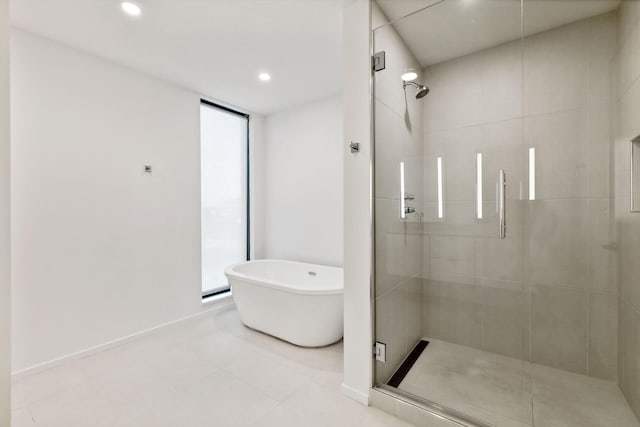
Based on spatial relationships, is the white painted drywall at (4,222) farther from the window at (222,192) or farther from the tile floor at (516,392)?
the window at (222,192)

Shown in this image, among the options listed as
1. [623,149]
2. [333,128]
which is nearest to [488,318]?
[623,149]

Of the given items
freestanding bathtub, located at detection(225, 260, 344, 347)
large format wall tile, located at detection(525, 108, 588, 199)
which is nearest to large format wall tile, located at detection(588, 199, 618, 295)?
large format wall tile, located at detection(525, 108, 588, 199)

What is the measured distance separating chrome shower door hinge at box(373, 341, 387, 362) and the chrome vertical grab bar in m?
0.98

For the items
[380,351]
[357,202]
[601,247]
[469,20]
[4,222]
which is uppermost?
[469,20]

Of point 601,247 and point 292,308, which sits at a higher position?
point 601,247

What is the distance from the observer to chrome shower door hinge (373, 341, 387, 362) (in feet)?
6.10

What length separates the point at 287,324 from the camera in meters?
2.58

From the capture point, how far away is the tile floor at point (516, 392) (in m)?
1.52

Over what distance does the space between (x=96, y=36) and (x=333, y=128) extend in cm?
219

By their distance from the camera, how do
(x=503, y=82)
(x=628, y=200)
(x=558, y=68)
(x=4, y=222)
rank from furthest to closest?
(x=503, y=82)
(x=558, y=68)
(x=628, y=200)
(x=4, y=222)

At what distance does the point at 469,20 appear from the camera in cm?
169

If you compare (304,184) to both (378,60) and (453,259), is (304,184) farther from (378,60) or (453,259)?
(453,259)

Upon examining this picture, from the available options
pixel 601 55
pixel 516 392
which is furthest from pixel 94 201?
pixel 601 55

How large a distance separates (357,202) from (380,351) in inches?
37.7
